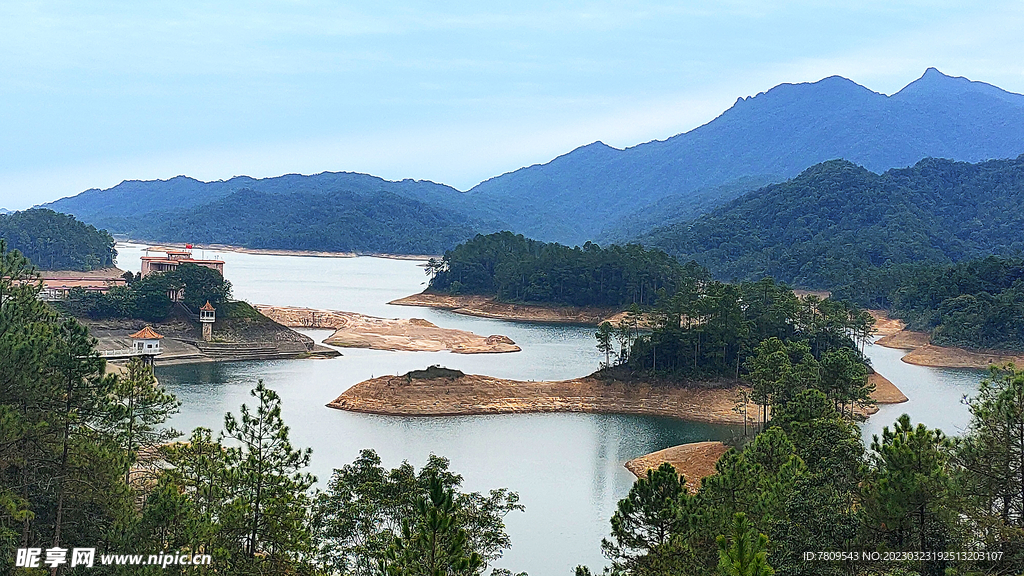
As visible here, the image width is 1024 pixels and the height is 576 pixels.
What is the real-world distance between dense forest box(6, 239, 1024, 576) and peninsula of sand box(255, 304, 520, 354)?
1658 inches

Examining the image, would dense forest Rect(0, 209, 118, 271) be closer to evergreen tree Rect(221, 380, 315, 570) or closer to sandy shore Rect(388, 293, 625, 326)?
sandy shore Rect(388, 293, 625, 326)

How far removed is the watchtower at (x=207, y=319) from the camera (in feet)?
174

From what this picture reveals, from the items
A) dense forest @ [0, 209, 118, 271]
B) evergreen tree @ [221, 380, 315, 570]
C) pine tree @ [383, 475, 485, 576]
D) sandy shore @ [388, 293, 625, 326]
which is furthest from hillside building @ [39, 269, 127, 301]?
pine tree @ [383, 475, 485, 576]

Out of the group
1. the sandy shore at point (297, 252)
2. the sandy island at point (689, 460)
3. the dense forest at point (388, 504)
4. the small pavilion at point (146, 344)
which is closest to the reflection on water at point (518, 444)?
the sandy island at point (689, 460)

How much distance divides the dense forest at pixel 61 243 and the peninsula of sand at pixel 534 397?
7018 cm

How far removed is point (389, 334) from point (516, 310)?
20.8m

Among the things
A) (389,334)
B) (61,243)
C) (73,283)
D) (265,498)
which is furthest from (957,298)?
(61,243)

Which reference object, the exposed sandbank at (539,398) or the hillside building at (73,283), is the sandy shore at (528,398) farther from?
the hillside building at (73,283)

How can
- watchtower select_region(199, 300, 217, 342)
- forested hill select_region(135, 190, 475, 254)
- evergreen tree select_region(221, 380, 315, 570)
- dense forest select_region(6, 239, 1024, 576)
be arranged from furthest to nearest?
forested hill select_region(135, 190, 475, 254), watchtower select_region(199, 300, 217, 342), evergreen tree select_region(221, 380, 315, 570), dense forest select_region(6, 239, 1024, 576)

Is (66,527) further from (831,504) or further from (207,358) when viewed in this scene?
(207,358)

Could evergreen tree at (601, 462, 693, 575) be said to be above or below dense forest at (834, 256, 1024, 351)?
below

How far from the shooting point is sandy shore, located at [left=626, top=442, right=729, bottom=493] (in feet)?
90.3

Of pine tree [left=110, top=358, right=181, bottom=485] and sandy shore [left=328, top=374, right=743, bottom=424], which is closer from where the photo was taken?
pine tree [left=110, top=358, right=181, bottom=485]

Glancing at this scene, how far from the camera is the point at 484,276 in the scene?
90.4m
